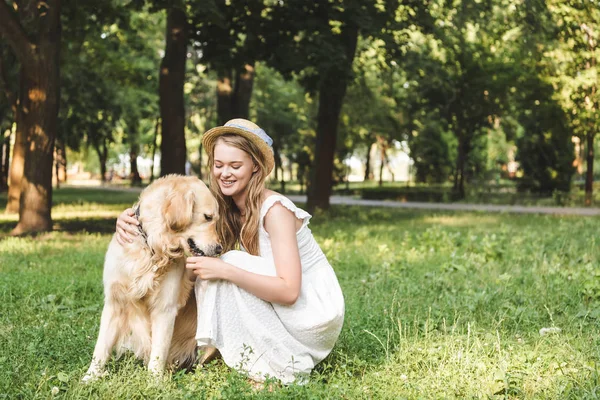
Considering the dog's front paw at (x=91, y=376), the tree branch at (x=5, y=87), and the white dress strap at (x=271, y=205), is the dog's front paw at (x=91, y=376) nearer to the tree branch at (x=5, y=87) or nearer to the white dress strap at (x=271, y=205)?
the white dress strap at (x=271, y=205)

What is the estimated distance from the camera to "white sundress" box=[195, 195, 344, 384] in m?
4.36

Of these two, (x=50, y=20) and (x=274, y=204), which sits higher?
(x=50, y=20)

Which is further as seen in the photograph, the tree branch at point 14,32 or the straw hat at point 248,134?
the tree branch at point 14,32

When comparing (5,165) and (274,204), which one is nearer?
(274,204)

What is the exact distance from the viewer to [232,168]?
4.49 metres

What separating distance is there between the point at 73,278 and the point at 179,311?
356 cm

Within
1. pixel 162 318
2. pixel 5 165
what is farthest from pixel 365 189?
pixel 162 318

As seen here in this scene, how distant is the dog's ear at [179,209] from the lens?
407 cm

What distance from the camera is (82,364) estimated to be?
15.2 feet

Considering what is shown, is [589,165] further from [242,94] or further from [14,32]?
[14,32]

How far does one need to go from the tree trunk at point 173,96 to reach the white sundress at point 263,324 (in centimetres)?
1141

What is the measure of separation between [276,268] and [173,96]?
11855mm

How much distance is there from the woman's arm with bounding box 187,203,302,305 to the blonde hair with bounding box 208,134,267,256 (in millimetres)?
128

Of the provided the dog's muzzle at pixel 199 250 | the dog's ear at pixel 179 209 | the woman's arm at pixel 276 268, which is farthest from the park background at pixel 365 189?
the dog's ear at pixel 179 209
